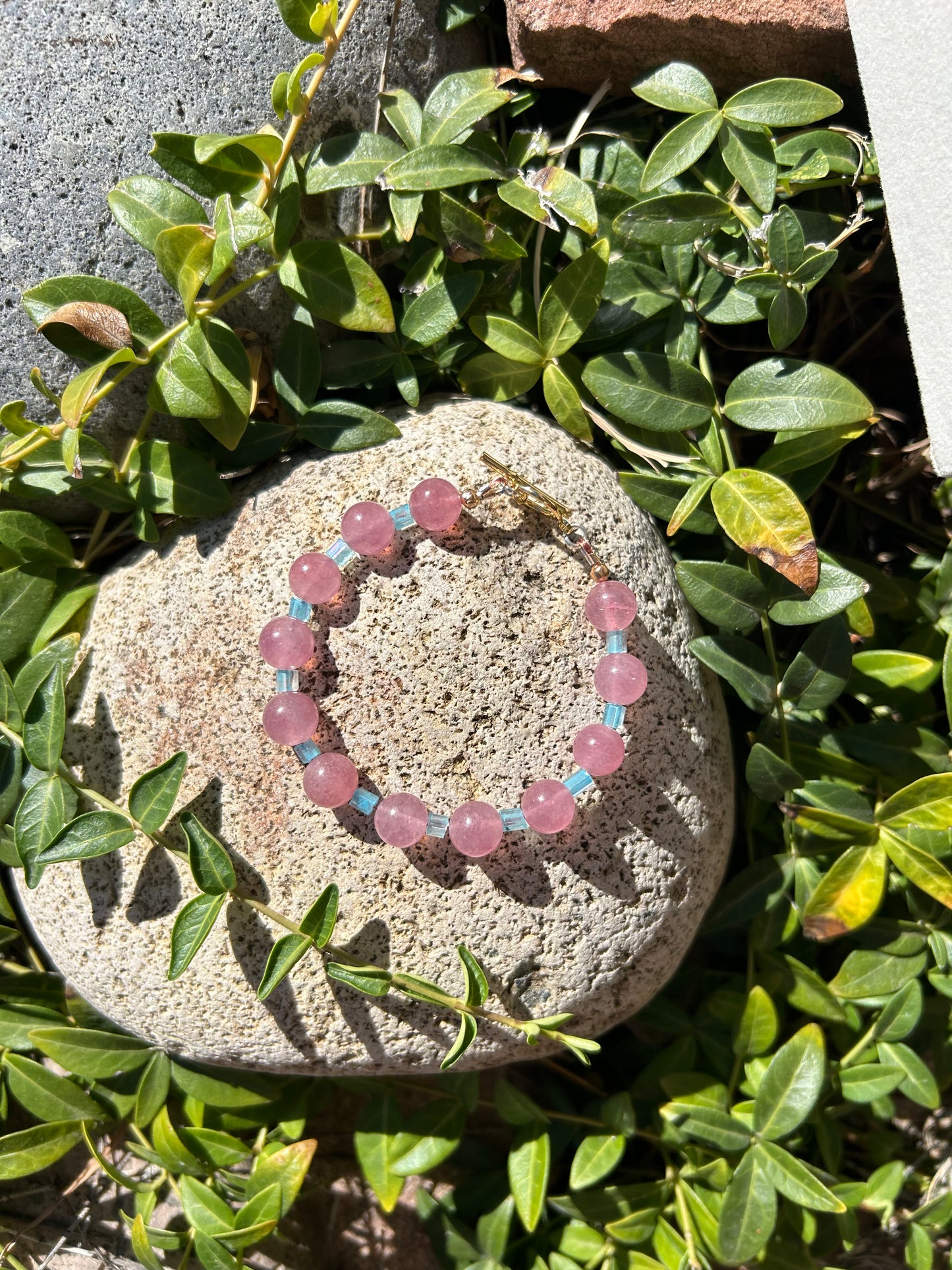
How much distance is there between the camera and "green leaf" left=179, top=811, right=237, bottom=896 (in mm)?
1173

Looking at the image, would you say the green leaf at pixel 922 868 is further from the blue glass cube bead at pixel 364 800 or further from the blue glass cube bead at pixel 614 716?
the blue glass cube bead at pixel 364 800

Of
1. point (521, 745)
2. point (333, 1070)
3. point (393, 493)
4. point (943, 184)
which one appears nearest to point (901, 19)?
point (943, 184)

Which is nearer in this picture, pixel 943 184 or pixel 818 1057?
pixel 943 184

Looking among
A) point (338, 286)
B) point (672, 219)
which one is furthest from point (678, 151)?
point (338, 286)

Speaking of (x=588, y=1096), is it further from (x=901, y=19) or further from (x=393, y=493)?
(x=901, y=19)

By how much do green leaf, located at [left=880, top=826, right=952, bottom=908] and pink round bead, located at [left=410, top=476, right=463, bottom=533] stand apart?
0.71 metres

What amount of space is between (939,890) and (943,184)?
875 mm

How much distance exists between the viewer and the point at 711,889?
1.37m

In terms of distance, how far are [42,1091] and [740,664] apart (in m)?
1.12

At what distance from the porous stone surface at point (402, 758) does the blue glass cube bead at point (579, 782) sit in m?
0.02

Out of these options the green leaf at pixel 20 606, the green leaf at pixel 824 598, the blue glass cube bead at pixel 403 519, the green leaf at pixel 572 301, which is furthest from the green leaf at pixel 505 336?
the green leaf at pixel 20 606

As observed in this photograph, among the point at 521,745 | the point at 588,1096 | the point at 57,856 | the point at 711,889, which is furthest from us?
the point at 588,1096

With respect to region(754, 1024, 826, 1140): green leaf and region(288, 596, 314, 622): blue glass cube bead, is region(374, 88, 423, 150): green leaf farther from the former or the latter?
region(754, 1024, 826, 1140): green leaf

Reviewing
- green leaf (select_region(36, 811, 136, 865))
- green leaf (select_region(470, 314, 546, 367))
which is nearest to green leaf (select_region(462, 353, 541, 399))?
green leaf (select_region(470, 314, 546, 367))
